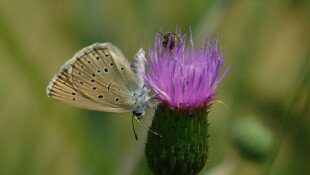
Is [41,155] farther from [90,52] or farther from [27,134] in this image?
[90,52]

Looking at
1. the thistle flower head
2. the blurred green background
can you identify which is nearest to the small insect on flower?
the thistle flower head

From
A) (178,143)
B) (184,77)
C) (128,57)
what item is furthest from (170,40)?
(128,57)

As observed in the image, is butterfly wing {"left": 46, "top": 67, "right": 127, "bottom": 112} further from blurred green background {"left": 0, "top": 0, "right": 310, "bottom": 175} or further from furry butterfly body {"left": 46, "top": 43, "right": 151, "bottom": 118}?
blurred green background {"left": 0, "top": 0, "right": 310, "bottom": 175}

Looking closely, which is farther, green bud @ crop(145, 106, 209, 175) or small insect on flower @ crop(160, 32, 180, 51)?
small insect on flower @ crop(160, 32, 180, 51)

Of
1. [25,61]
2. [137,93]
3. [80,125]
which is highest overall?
[137,93]

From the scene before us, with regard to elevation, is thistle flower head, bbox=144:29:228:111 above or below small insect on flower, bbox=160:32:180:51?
below

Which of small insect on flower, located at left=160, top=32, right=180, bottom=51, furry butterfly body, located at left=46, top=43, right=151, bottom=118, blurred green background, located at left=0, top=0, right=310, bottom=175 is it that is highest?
small insect on flower, located at left=160, top=32, right=180, bottom=51

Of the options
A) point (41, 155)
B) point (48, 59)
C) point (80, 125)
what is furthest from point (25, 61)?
point (48, 59)
